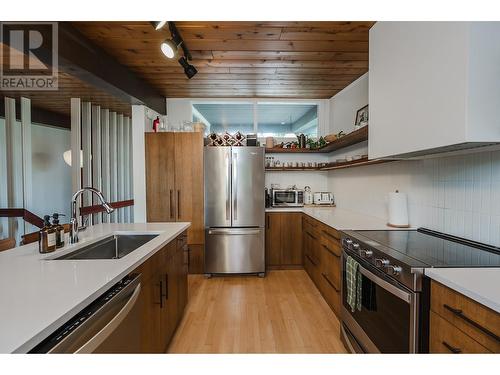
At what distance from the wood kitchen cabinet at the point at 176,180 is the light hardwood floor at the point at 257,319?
88 cm

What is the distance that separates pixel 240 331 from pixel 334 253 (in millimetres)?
1101

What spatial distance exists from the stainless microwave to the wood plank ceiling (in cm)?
151

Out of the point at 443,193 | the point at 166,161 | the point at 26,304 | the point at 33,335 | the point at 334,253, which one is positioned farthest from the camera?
the point at 166,161

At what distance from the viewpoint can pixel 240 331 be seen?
7.66 ft

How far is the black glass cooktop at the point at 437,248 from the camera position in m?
1.34

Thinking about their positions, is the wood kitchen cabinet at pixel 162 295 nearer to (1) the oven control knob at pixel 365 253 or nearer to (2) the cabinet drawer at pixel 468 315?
(1) the oven control knob at pixel 365 253

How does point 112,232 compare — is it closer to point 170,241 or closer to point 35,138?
point 170,241

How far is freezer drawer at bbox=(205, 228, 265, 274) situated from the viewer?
3.64 metres

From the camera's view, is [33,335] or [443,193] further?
[443,193]

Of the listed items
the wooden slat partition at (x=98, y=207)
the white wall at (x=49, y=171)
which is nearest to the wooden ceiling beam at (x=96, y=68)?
the wooden slat partition at (x=98, y=207)

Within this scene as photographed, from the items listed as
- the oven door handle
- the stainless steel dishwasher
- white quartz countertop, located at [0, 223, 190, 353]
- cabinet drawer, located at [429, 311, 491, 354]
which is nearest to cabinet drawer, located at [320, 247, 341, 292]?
the oven door handle

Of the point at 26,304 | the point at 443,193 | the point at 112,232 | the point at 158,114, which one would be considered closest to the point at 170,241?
the point at 112,232

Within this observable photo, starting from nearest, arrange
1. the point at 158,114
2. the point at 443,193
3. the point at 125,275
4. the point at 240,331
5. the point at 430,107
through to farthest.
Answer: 1. the point at 125,275
2. the point at 430,107
3. the point at 443,193
4. the point at 240,331
5. the point at 158,114

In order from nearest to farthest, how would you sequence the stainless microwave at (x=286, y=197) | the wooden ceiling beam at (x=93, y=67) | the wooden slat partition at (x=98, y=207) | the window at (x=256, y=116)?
the wooden ceiling beam at (x=93, y=67) → the wooden slat partition at (x=98, y=207) → the stainless microwave at (x=286, y=197) → the window at (x=256, y=116)
